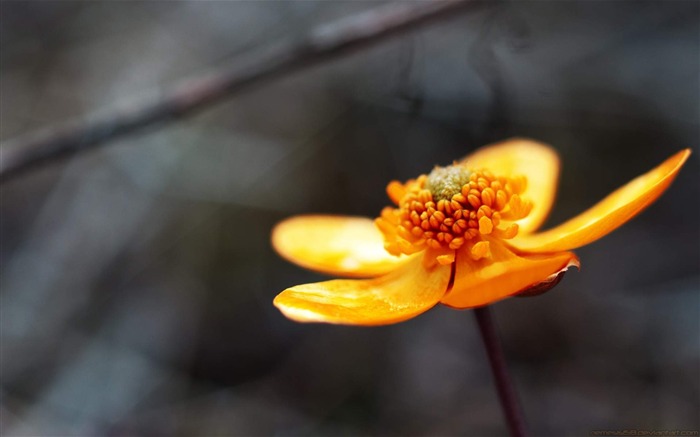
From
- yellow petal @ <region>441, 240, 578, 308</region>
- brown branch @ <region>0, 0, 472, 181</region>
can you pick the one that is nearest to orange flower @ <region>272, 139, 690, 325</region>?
yellow petal @ <region>441, 240, 578, 308</region>

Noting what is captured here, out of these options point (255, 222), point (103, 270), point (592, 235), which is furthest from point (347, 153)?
point (592, 235)

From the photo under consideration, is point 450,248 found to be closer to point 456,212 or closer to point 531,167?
point 456,212

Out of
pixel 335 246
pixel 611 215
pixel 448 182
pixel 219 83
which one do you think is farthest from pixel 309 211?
pixel 611 215

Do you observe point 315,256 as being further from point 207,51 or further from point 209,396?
point 207,51

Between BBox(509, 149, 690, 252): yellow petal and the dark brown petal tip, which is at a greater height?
BBox(509, 149, 690, 252): yellow petal

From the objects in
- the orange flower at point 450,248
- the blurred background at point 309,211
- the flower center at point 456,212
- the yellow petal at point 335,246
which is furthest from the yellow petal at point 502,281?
the blurred background at point 309,211

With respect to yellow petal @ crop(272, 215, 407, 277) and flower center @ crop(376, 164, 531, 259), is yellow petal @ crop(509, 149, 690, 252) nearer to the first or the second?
flower center @ crop(376, 164, 531, 259)
